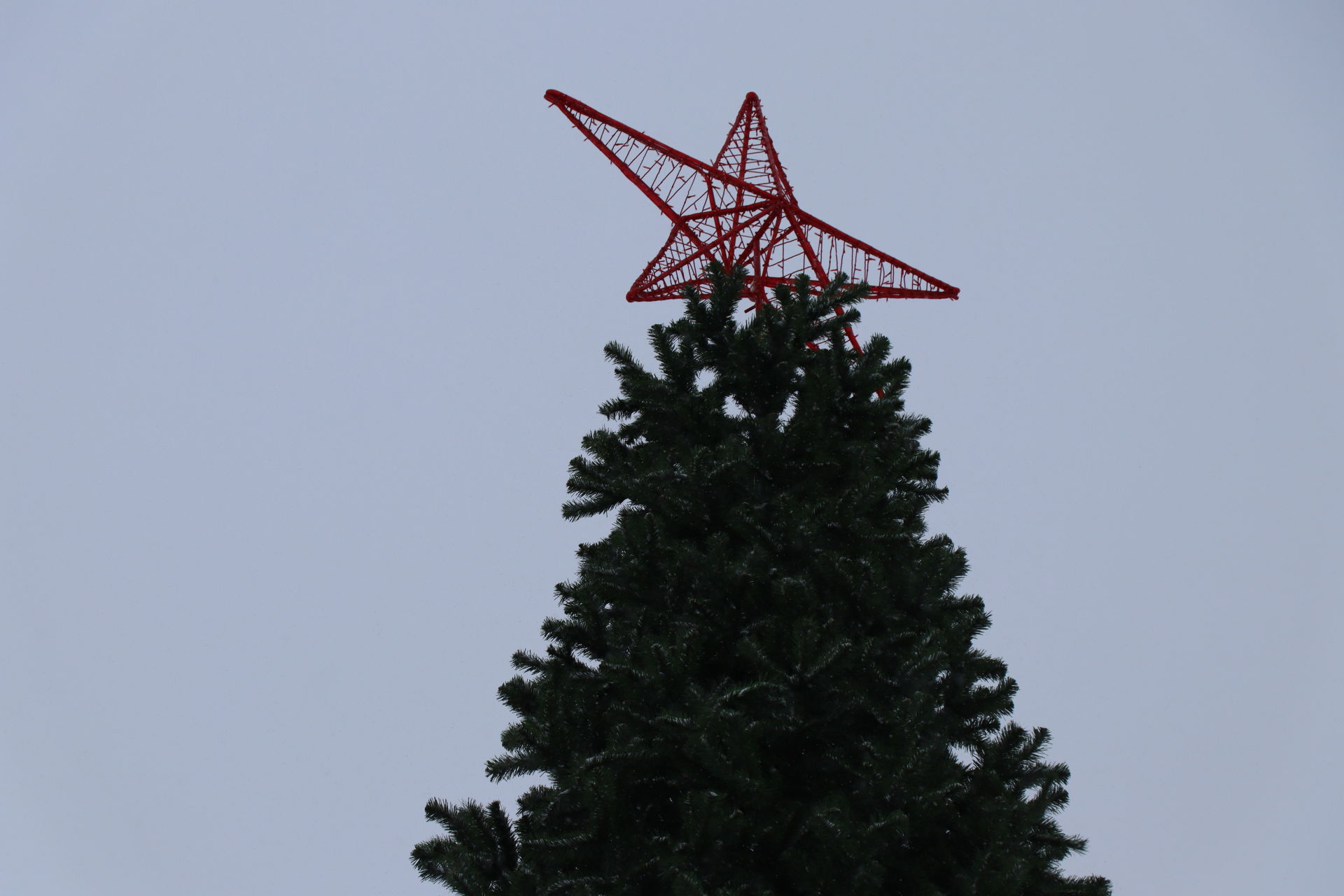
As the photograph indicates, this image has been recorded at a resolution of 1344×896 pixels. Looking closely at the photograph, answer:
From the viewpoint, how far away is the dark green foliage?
4055 millimetres

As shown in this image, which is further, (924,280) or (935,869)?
(924,280)

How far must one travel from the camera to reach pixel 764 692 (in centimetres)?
438

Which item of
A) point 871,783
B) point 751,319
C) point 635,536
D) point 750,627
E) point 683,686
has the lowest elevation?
point 871,783

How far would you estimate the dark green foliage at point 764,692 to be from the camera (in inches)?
160

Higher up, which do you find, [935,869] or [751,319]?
[751,319]

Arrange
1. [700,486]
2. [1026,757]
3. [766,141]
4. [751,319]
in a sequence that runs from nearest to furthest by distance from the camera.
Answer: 1. [1026,757]
2. [700,486]
3. [751,319]
4. [766,141]

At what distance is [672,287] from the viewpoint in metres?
11.0

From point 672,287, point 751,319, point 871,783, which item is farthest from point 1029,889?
point 672,287

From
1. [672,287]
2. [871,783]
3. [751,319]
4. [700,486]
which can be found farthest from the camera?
[672,287]

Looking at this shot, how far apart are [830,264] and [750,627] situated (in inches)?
295

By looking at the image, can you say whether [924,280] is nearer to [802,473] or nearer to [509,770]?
[802,473]

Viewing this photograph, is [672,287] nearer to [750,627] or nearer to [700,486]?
[700,486]

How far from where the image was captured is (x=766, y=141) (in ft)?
39.3

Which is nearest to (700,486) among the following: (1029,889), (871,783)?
(871,783)
